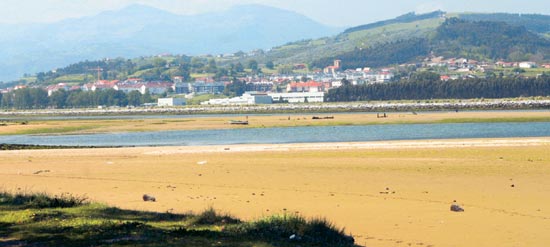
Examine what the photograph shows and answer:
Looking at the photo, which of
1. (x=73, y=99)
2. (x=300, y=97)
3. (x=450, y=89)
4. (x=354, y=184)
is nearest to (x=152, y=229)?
(x=354, y=184)

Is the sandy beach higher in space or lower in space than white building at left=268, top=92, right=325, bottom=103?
higher

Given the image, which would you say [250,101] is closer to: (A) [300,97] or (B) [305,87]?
(A) [300,97]

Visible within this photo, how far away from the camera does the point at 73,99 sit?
172 metres

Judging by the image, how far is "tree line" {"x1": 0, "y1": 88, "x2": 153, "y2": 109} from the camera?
563 feet

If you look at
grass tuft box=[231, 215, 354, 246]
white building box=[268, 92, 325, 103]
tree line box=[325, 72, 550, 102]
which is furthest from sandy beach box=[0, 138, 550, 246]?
white building box=[268, 92, 325, 103]

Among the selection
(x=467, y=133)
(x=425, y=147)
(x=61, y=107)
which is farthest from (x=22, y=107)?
(x=425, y=147)

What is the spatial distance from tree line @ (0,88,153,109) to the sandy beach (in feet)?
455

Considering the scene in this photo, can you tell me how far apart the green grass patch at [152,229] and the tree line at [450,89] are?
407 ft

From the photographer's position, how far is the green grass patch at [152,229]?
495 inches

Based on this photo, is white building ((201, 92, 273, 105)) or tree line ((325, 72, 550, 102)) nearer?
tree line ((325, 72, 550, 102))

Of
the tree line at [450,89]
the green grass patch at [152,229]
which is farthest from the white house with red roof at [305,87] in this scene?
the green grass patch at [152,229]

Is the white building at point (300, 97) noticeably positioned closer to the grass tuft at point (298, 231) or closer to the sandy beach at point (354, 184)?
the sandy beach at point (354, 184)

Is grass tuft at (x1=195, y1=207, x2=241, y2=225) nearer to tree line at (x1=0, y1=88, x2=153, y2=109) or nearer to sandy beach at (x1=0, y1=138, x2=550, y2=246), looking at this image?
sandy beach at (x1=0, y1=138, x2=550, y2=246)

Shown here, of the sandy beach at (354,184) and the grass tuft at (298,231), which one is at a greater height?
the grass tuft at (298,231)
